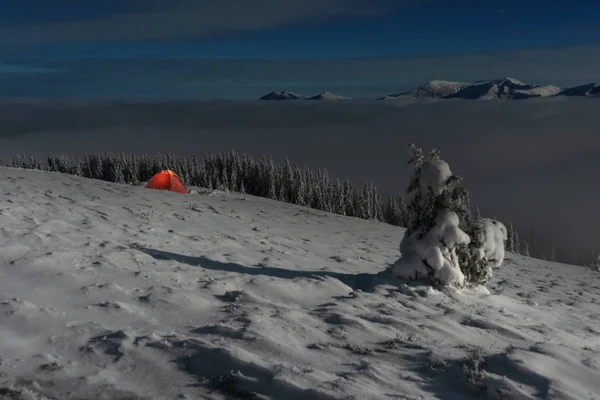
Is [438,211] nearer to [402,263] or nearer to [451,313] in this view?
[402,263]

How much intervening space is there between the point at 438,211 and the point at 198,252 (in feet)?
19.3

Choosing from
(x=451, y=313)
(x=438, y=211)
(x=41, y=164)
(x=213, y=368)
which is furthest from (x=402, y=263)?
(x=41, y=164)

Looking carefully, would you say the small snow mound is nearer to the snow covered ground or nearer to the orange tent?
the snow covered ground

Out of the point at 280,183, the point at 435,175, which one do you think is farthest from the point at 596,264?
the point at 280,183

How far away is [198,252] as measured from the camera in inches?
530

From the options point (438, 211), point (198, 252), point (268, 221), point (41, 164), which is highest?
point (438, 211)

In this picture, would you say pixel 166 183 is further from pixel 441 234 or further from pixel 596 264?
pixel 441 234

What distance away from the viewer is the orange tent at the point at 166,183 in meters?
36.5

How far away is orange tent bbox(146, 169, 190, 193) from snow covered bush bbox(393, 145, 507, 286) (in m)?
27.2

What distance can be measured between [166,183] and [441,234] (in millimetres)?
28567

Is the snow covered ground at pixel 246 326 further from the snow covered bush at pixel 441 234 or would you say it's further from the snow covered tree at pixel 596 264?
the snow covered tree at pixel 596 264

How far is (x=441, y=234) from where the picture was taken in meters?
11.2

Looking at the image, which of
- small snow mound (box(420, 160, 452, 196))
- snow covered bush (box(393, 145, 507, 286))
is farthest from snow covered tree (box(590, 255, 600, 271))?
small snow mound (box(420, 160, 452, 196))

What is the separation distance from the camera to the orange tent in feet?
120
